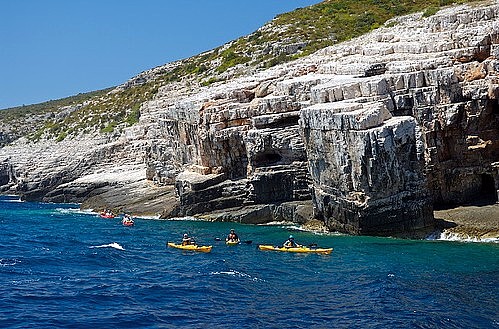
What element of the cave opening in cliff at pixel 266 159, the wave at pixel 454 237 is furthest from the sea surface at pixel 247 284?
the cave opening in cliff at pixel 266 159

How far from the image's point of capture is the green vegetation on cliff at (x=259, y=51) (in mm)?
86312

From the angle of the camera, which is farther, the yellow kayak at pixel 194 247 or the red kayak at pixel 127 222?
the red kayak at pixel 127 222

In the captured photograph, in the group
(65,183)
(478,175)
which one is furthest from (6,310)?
(65,183)

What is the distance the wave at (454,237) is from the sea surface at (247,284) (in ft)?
3.26

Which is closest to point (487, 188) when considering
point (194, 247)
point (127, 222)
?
point (194, 247)

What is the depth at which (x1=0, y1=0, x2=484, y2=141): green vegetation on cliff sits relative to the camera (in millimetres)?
86312

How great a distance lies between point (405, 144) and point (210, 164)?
19862mm

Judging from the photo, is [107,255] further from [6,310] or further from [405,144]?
[405,144]

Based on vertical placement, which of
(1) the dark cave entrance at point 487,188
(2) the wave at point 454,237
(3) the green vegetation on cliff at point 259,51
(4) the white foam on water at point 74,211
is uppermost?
(3) the green vegetation on cliff at point 259,51

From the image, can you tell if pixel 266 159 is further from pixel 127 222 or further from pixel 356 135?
pixel 356 135

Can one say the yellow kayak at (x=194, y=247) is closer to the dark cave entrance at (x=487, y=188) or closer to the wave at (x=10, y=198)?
the dark cave entrance at (x=487, y=188)

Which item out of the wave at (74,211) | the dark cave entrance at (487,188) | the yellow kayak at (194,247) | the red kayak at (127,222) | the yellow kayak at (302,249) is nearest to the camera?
the yellow kayak at (302,249)

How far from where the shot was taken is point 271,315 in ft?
82.3

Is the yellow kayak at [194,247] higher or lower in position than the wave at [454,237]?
higher
